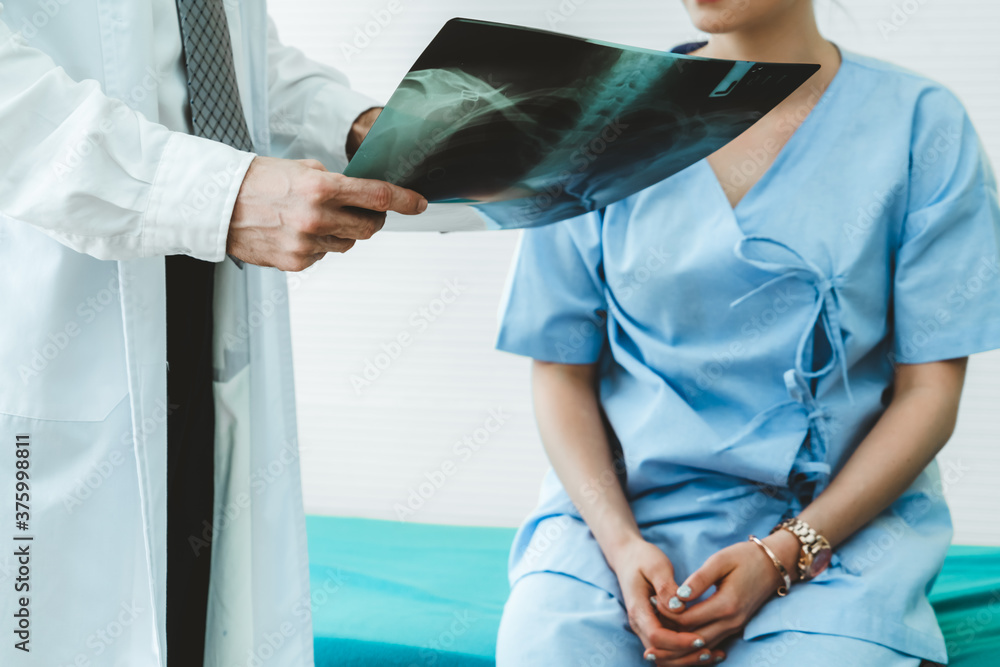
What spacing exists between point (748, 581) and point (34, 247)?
81 cm

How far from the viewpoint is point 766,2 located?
0.95m

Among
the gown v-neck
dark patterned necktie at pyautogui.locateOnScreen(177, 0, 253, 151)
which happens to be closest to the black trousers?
dark patterned necktie at pyautogui.locateOnScreen(177, 0, 253, 151)

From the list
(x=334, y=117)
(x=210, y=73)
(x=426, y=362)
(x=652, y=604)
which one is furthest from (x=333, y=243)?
(x=426, y=362)

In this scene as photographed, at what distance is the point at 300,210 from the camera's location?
0.67m

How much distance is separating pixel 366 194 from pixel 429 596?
2.88ft

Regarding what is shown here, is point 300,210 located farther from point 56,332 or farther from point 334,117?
point 334,117

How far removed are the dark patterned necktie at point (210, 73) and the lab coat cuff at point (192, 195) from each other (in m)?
0.17

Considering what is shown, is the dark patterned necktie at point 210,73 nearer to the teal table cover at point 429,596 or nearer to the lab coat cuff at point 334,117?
the lab coat cuff at point 334,117

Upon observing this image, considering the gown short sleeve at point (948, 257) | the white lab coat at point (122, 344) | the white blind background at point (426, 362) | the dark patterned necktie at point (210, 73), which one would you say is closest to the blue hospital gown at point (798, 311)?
the gown short sleeve at point (948, 257)

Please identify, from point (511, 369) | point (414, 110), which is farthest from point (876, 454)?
point (511, 369)

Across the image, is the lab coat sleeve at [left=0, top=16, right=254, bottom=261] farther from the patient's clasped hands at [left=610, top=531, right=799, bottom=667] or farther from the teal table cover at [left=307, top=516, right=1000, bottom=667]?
the teal table cover at [left=307, top=516, right=1000, bottom=667]

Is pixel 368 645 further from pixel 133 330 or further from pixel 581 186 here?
pixel 581 186

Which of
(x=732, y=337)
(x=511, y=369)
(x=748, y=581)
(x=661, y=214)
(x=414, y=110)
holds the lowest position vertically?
(x=511, y=369)

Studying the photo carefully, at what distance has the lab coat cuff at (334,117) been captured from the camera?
3.43 ft
